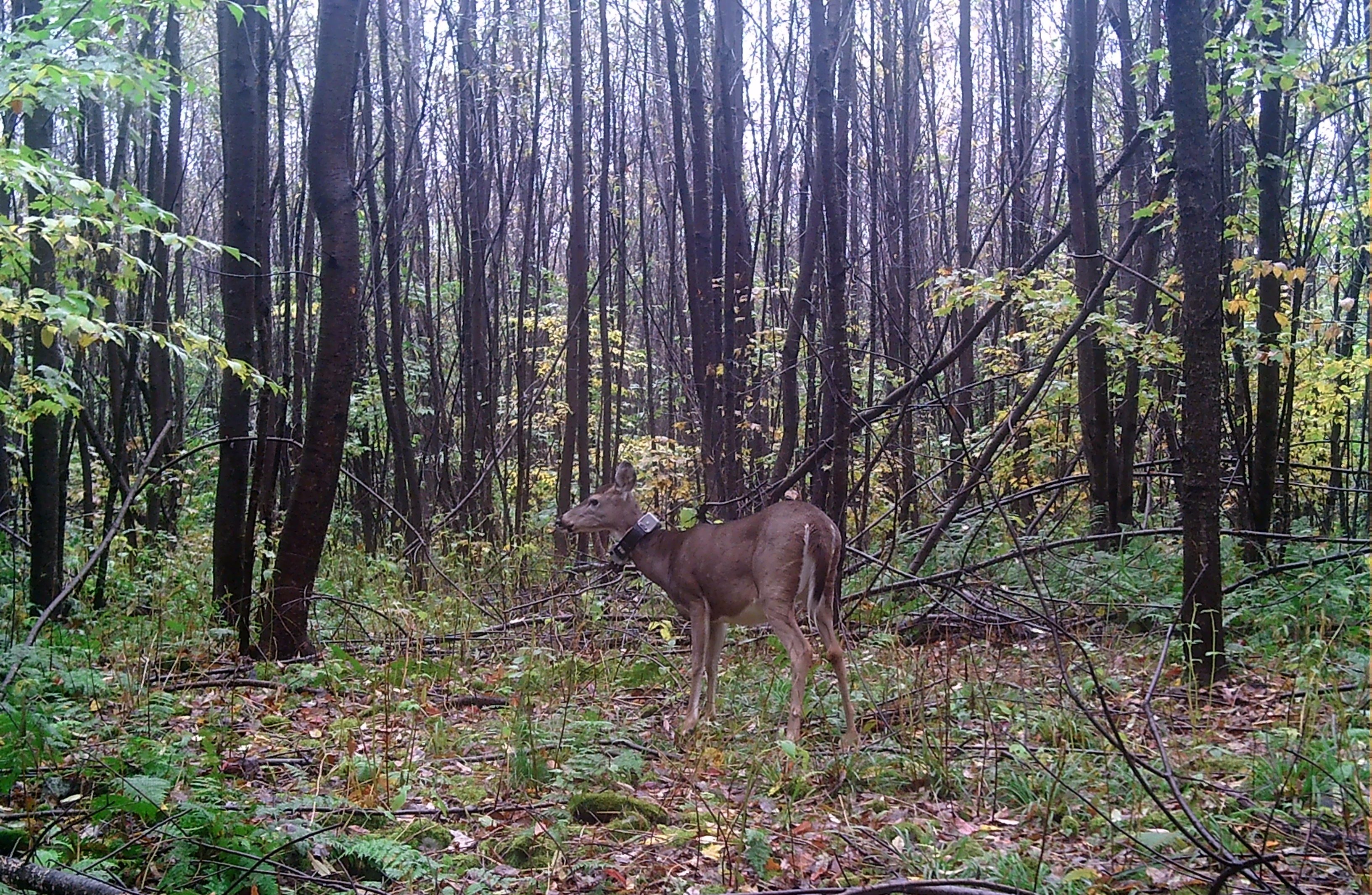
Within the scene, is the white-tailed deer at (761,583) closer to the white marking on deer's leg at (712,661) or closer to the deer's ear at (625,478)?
the white marking on deer's leg at (712,661)

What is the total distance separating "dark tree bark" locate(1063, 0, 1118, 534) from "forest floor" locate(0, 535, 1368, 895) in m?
2.22

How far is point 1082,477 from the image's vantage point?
9.67 metres

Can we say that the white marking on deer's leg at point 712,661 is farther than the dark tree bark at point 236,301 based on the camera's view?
No

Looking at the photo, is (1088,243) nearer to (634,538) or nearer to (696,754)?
(634,538)

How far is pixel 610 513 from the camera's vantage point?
793 centimetres

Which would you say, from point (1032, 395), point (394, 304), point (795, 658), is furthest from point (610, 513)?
point (394, 304)

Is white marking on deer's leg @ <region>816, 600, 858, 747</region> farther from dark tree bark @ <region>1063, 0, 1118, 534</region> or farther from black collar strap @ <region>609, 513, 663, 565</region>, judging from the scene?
dark tree bark @ <region>1063, 0, 1118, 534</region>

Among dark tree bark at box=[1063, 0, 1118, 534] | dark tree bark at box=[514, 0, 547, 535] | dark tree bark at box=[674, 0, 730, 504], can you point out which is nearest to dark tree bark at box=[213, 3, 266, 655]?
dark tree bark at box=[674, 0, 730, 504]

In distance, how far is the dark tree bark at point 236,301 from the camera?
7.79m

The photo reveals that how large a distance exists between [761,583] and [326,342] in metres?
3.51

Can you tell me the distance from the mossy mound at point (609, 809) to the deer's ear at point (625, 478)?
340cm

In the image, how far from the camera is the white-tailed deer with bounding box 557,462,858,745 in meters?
6.19

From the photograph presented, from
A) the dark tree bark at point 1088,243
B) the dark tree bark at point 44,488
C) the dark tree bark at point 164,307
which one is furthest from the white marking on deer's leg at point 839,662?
the dark tree bark at point 164,307

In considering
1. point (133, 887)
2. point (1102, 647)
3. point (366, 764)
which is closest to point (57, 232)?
point (366, 764)
